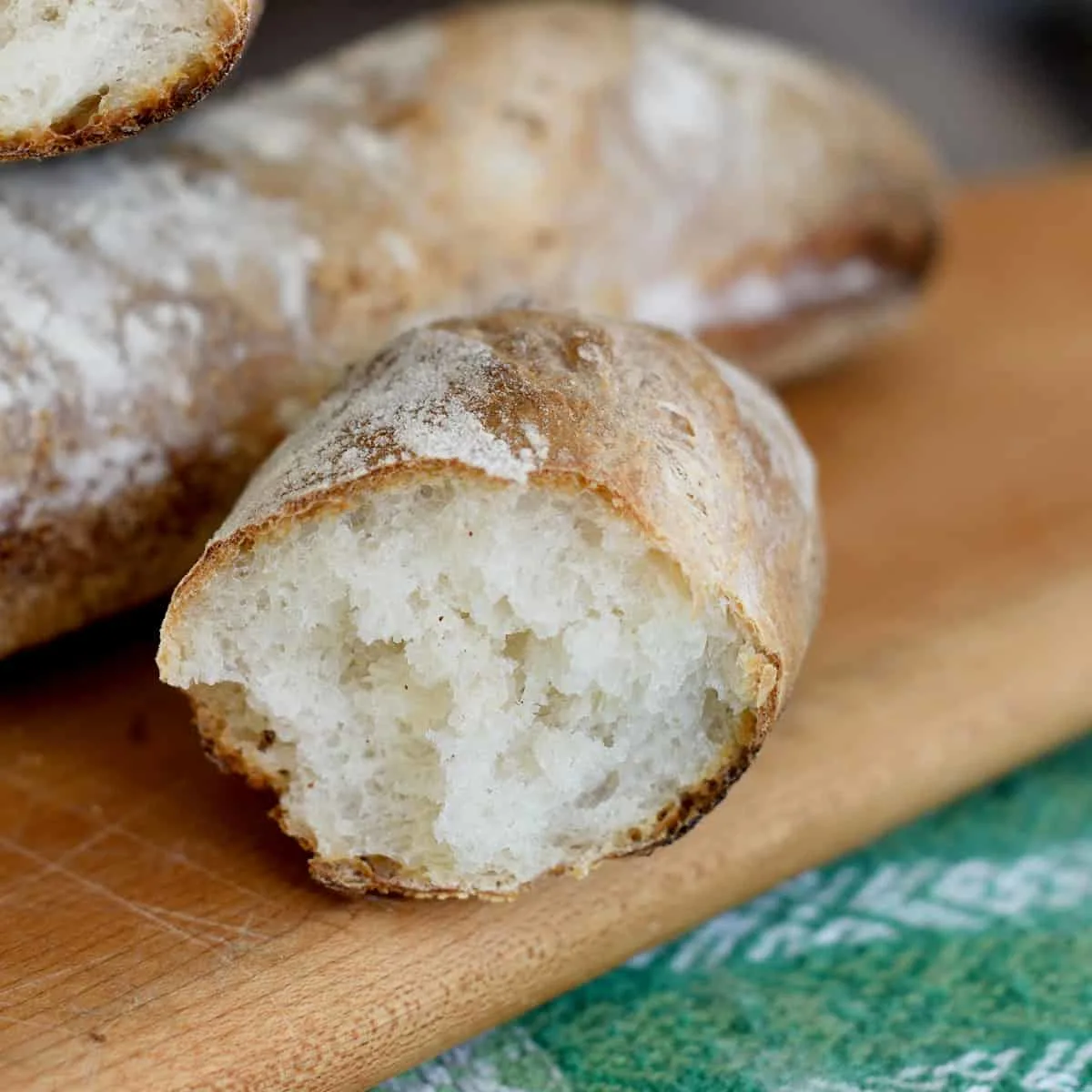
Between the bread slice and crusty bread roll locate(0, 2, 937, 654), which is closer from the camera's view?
the bread slice

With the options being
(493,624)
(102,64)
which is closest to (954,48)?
(102,64)

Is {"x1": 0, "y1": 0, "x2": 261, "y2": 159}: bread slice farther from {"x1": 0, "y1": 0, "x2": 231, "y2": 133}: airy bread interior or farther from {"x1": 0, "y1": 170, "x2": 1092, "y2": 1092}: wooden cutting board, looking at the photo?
{"x1": 0, "y1": 170, "x2": 1092, "y2": 1092}: wooden cutting board

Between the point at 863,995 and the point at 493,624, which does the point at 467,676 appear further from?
the point at 863,995

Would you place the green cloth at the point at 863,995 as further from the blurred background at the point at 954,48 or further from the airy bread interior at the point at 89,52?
the blurred background at the point at 954,48

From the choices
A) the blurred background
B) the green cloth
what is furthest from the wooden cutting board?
the blurred background

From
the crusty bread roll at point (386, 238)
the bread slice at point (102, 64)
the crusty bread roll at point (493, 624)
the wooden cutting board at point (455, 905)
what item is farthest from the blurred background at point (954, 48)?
the crusty bread roll at point (493, 624)

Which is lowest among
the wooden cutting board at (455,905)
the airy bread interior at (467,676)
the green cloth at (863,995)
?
the green cloth at (863,995)

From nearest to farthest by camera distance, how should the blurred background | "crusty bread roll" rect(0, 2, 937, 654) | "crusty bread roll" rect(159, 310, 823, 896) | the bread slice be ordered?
"crusty bread roll" rect(159, 310, 823, 896), the bread slice, "crusty bread roll" rect(0, 2, 937, 654), the blurred background
